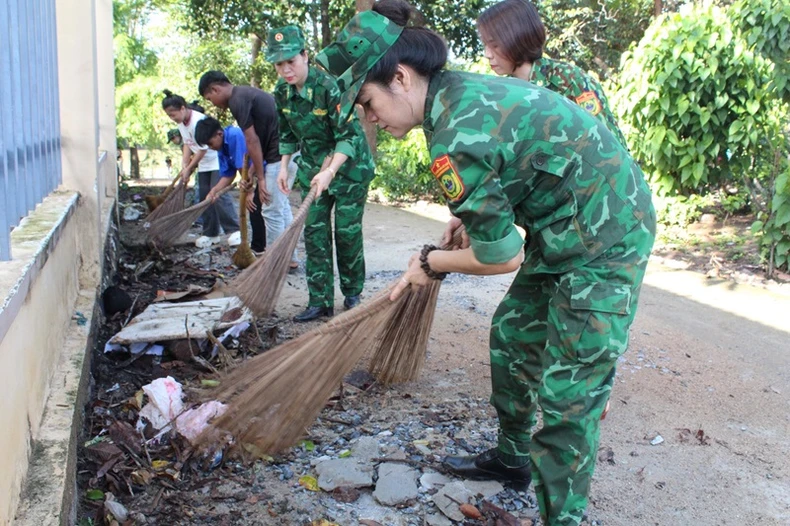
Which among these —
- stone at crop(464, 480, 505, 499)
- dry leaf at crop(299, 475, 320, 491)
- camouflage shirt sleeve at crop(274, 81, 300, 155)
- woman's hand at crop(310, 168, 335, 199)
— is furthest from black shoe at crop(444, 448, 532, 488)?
camouflage shirt sleeve at crop(274, 81, 300, 155)

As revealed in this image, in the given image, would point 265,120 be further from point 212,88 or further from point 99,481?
point 99,481

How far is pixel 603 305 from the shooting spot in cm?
187

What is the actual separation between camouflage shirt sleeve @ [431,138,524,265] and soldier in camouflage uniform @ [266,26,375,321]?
8.23 feet

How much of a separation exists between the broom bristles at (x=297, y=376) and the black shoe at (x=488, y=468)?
590 millimetres

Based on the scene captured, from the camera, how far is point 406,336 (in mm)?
2969

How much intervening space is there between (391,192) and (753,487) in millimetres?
8860

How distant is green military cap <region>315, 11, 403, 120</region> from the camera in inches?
66.4

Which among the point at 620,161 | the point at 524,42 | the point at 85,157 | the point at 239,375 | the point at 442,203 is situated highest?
the point at 524,42

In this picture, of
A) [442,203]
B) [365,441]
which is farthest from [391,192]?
[365,441]

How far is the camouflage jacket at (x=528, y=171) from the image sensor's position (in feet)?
5.50

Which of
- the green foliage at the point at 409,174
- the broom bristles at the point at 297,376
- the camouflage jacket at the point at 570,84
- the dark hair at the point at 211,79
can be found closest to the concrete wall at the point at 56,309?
the broom bristles at the point at 297,376

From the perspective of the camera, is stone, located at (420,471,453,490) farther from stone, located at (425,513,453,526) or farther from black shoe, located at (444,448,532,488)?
stone, located at (425,513,453,526)

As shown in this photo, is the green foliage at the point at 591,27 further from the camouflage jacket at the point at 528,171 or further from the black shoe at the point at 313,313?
the camouflage jacket at the point at 528,171

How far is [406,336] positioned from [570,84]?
1351mm
